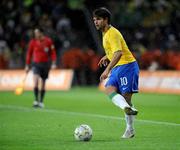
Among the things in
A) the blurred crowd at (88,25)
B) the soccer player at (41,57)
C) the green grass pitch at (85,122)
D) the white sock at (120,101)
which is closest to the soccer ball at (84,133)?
the green grass pitch at (85,122)

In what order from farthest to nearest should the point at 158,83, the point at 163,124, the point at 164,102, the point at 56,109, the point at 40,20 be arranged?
the point at 40,20
the point at 158,83
the point at 164,102
the point at 56,109
the point at 163,124

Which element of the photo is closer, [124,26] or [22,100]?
[22,100]

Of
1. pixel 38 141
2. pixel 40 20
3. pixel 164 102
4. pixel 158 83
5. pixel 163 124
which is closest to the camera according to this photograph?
pixel 38 141

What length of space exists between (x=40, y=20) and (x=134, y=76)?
24.7 meters

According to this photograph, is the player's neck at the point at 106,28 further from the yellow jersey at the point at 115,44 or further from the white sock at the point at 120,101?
the white sock at the point at 120,101

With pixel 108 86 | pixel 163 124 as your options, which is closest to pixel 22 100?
pixel 163 124

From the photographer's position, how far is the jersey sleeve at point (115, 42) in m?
13.8

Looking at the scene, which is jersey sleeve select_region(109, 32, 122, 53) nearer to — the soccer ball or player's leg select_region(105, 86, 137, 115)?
player's leg select_region(105, 86, 137, 115)

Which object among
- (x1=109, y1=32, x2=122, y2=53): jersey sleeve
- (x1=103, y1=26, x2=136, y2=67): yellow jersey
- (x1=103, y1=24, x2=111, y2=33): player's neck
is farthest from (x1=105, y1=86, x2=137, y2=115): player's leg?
(x1=103, y1=24, x2=111, y2=33): player's neck

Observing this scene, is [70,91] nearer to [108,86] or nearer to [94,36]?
[94,36]

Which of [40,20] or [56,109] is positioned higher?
[40,20]

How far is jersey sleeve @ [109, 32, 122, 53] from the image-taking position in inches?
544

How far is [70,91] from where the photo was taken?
33.3 meters

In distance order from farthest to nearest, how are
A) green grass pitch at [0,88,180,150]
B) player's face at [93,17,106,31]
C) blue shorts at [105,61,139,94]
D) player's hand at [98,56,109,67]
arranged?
player's hand at [98,56,109,67] → blue shorts at [105,61,139,94] → player's face at [93,17,106,31] → green grass pitch at [0,88,180,150]
